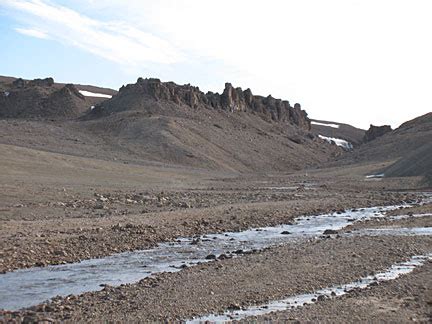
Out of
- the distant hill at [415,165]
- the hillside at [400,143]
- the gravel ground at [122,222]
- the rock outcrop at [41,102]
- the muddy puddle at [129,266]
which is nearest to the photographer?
the muddy puddle at [129,266]

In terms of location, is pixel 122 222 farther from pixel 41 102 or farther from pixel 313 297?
pixel 41 102

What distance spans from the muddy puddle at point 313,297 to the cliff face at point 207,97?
112 metres

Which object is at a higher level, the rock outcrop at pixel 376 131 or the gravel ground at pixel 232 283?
the rock outcrop at pixel 376 131

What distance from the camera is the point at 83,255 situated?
62.1 ft

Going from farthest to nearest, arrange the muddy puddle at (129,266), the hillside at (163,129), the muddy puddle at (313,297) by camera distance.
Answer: the hillside at (163,129) → the muddy puddle at (129,266) → the muddy puddle at (313,297)

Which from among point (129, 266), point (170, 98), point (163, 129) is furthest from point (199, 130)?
point (129, 266)

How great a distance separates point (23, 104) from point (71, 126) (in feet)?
146

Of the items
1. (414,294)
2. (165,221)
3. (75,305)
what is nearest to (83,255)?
(75,305)

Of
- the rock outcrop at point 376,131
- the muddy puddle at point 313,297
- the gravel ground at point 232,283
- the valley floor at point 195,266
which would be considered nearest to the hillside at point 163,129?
the rock outcrop at point 376,131

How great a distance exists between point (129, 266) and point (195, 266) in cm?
194

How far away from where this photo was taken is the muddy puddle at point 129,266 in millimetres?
14373

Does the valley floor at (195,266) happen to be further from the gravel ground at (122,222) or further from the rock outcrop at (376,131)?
the rock outcrop at (376,131)

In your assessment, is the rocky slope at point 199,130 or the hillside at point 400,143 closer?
the rocky slope at point 199,130

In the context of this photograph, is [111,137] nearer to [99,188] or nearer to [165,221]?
[99,188]
